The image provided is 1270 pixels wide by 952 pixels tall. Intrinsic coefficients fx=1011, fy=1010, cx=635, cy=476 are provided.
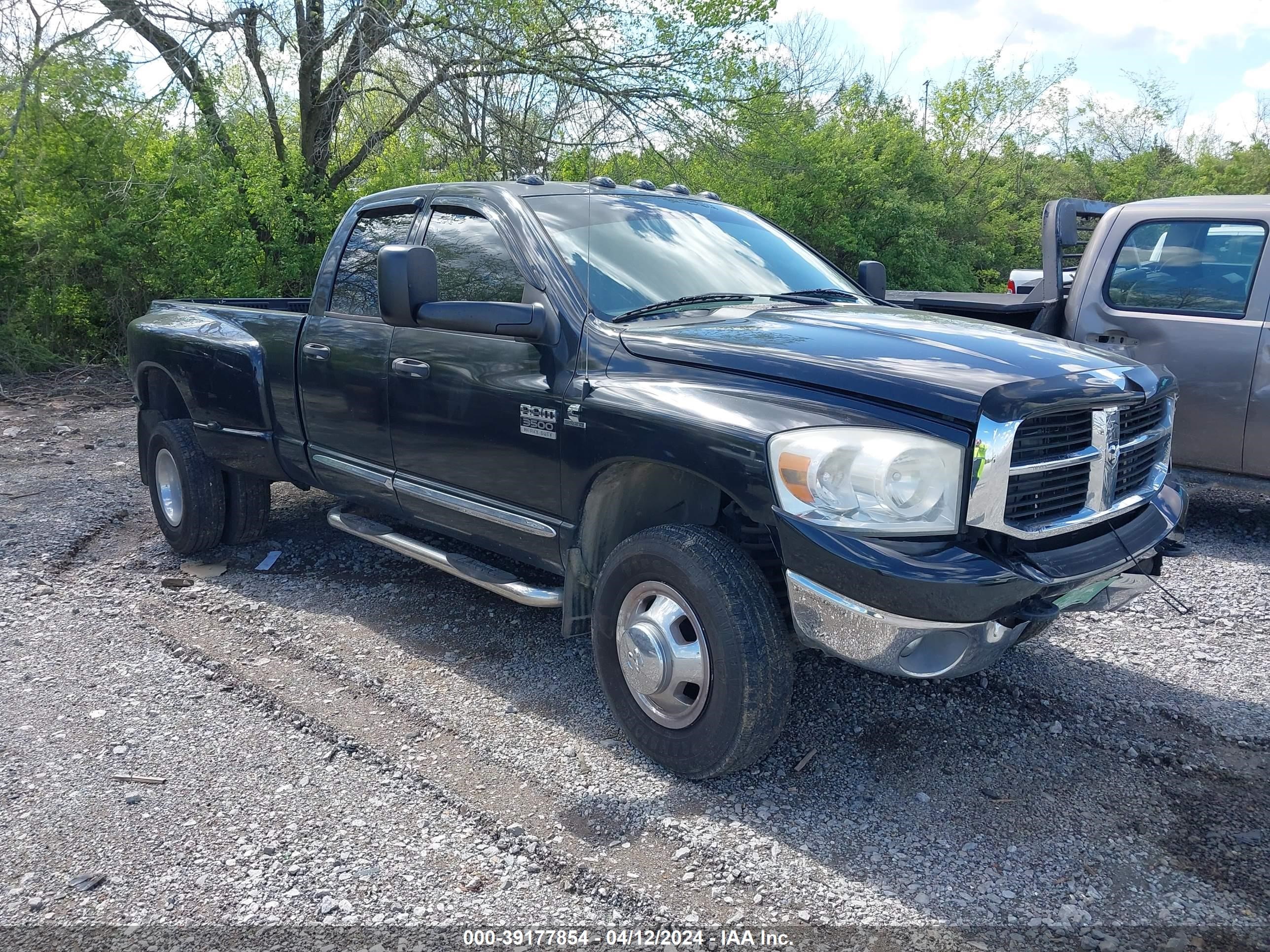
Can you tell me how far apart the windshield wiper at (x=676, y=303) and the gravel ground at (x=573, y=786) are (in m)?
1.49

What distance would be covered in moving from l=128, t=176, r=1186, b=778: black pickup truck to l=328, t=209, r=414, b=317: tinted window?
0.6 inches

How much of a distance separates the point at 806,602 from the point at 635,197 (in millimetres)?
2212

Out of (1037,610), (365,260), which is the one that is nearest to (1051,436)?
(1037,610)

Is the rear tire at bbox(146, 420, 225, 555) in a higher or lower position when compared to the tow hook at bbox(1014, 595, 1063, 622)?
lower

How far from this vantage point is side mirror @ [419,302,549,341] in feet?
11.7

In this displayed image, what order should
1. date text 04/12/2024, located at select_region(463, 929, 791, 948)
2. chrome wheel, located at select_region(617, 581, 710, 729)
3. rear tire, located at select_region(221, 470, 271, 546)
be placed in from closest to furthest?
date text 04/12/2024, located at select_region(463, 929, 791, 948) → chrome wheel, located at select_region(617, 581, 710, 729) → rear tire, located at select_region(221, 470, 271, 546)

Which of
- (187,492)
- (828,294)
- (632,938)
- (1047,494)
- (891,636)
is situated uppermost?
(828,294)

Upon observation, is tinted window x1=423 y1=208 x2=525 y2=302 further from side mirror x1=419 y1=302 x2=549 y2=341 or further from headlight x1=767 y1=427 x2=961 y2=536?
headlight x1=767 y1=427 x2=961 y2=536

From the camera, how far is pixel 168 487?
5871mm

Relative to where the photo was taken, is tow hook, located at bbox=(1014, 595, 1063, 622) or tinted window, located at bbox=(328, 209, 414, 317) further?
tinted window, located at bbox=(328, 209, 414, 317)

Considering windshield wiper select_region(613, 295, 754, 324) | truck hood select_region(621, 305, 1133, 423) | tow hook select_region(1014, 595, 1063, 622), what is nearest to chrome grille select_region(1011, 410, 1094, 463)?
truck hood select_region(621, 305, 1133, 423)

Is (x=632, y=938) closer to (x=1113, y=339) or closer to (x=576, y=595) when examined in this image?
(x=576, y=595)

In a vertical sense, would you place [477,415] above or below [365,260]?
below

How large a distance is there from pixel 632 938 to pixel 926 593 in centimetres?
117
